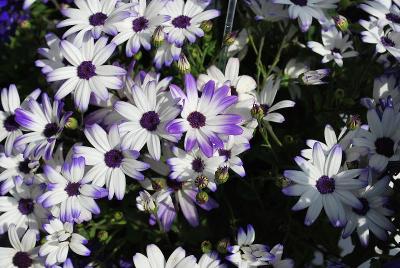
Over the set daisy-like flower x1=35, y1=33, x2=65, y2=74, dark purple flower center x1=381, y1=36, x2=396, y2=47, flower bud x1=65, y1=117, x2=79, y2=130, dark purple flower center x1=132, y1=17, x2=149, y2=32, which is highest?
dark purple flower center x1=132, y1=17, x2=149, y2=32

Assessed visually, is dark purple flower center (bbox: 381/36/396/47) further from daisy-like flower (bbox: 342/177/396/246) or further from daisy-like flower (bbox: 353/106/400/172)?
daisy-like flower (bbox: 342/177/396/246)

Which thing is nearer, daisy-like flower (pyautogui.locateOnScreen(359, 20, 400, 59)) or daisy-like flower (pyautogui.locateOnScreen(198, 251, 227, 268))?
daisy-like flower (pyautogui.locateOnScreen(198, 251, 227, 268))

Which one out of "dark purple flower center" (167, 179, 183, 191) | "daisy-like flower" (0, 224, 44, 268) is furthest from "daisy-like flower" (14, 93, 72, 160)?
"dark purple flower center" (167, 179, 183, 191)

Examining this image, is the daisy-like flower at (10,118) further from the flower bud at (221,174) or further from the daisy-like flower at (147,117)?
the flower bud at (221,174)

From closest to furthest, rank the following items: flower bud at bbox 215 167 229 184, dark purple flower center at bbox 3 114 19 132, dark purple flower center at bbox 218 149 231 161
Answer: flower bud at bbox 215 167 229 184 → dark purple flower center at bbox 218 149 231 161 → dark purple flower center at bbox 3 114 19 132

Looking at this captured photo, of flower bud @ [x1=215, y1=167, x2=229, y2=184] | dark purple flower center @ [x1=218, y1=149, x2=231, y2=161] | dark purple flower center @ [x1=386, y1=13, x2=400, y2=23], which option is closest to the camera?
flower bud @ [x1=215, y1=167, x2=229, y2=184]

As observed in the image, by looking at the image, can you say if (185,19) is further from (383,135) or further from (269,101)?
(383,135)

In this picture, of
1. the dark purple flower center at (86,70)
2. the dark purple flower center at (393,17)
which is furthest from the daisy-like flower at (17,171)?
the dark purple flower center at (393,17)
